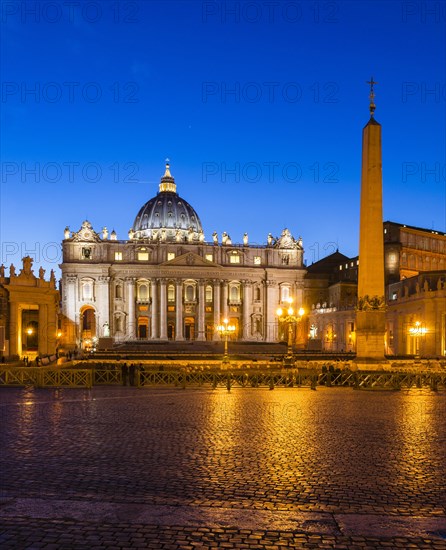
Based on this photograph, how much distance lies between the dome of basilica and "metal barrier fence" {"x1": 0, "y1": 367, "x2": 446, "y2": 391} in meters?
97.1

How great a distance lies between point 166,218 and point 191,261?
30.1 meters

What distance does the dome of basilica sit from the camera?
127188mm

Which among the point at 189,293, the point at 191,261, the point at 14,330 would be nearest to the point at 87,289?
the point at 189,293

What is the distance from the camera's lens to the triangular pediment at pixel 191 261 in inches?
3935

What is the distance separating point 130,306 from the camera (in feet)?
327

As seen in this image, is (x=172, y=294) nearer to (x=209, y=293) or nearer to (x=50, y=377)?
(x=209, y=293)

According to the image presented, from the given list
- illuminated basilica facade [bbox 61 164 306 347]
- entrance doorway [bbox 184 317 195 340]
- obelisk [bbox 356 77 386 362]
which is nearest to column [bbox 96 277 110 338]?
illuminated basilica facade [bbox 61 164 306 347]

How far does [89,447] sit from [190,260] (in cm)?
8889

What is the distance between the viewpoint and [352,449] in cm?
1192

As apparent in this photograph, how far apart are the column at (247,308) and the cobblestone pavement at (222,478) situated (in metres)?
85.2

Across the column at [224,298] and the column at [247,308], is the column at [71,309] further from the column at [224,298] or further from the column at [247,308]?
the column at [247,308]

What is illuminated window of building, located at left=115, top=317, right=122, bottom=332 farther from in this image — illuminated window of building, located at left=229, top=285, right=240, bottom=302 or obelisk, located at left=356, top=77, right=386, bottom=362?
obelisk, located at left=356, top=77, right=386, bottom=362

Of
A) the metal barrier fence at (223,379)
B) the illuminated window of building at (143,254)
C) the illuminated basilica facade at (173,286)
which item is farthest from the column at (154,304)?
the metal barrier fence at (223,379)

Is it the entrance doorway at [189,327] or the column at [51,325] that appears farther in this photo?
the entrance doorway at [189,327]
